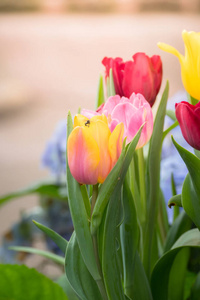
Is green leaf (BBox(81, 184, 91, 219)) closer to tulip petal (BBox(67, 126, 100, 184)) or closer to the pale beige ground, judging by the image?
tulip petal (BBox(67, 126, 100, 184))

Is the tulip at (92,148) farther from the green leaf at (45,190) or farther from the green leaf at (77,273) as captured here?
the green leaf at (45,190)

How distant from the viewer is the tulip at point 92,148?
0.56ft

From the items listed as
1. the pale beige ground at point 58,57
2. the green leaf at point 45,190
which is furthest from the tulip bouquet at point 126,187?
the pale beige ground at point 58,57

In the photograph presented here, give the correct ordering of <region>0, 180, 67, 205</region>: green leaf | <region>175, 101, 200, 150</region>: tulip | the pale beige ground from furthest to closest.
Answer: the pale beige ground < <region>0, 180, 67, 205</region>: green leaf < <region>175, 101, 200, 150</region>: tulip

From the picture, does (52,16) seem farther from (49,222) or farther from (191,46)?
(191,46)

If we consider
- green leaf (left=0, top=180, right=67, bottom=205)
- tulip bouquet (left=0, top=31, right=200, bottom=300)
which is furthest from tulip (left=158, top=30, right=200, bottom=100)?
green leaf (left=0, top=180, right=67, bottom=205)

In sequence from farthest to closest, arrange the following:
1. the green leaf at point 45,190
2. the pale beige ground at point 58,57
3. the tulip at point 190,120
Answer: the pale beige ground at point 58,57, the green leaf at point 45,190, the tulip at point 190,120

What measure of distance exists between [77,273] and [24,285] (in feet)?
0.12

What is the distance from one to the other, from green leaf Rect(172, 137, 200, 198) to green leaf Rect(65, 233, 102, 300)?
52mm

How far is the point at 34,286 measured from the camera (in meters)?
0.22

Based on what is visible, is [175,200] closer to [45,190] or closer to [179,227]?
[179,227]

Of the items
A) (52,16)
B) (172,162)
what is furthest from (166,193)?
(52,16)

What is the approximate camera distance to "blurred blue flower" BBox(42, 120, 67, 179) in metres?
0.46

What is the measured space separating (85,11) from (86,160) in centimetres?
173
